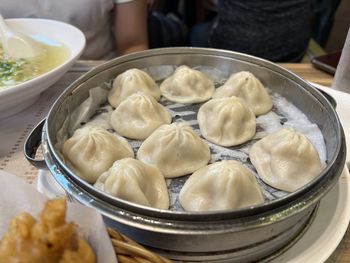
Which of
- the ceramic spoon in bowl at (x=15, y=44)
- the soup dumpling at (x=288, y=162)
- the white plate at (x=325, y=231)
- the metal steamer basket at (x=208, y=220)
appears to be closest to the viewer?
the metal steamer basket at (x=208, y=220)

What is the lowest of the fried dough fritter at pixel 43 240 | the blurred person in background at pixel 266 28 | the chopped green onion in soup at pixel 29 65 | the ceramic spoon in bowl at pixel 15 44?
the blurred person in background at pixel 266 28

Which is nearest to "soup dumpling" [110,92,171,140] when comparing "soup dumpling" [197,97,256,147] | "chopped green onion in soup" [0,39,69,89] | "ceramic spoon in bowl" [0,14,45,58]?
"soup dumpling" [197,97,256,147]

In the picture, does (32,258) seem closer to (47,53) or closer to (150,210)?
(150,210)

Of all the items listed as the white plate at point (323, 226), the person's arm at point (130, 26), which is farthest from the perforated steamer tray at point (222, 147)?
the person's arm at point (130, 26)

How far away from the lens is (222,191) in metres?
1.04

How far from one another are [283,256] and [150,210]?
0.36 meters

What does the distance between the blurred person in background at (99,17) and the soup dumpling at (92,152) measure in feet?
3.24

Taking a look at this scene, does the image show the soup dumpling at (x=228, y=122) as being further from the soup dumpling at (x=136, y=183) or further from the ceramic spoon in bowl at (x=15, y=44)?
the ceramic spoon in bowl at (x=15, y=44)

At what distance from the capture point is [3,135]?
4.55ft

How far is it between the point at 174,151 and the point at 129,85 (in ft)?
1.22

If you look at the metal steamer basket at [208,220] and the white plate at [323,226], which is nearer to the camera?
the metal steamer basket at [208,220]

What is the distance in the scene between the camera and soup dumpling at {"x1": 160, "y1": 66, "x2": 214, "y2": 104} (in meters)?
1.49

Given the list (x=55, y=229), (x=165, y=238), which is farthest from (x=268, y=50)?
(x=55, y=229)

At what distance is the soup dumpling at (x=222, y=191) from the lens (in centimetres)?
103
